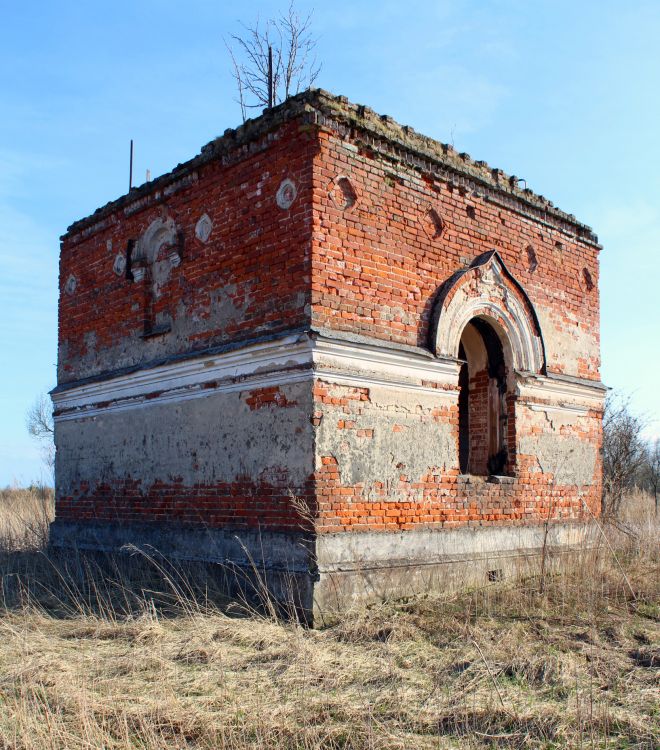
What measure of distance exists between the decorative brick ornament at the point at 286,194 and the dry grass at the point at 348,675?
4.21 metres

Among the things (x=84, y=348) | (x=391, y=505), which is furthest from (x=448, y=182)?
(x=84, y=348)

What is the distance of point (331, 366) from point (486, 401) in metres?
3.25

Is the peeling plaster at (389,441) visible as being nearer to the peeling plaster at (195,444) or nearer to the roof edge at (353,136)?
the peeling plaster at (195,444)

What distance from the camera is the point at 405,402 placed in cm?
884

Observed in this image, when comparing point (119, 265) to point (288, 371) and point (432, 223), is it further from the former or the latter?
point (432, 223)

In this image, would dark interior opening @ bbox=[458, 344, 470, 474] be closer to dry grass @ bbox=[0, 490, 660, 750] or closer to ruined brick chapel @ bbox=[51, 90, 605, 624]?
ruined brick chapel @ bbox=[51, 90, 605, 624]

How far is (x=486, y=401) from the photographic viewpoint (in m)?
10.6

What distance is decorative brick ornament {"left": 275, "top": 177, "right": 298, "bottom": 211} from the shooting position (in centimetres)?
849

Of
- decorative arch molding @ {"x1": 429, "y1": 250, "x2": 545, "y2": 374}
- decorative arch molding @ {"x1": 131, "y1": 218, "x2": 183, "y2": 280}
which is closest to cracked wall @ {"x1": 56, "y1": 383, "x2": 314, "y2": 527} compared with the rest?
decorative arch molding @ {"x1": 131, "y1": 218, "x2": 183, "y2": 280}

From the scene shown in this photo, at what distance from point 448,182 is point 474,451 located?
3517mm

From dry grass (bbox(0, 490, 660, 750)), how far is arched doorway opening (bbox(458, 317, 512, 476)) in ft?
7.03

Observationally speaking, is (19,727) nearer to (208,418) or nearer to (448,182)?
(208,418)

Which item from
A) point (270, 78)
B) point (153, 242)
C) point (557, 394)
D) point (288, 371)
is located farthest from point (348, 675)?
point (270, 78)

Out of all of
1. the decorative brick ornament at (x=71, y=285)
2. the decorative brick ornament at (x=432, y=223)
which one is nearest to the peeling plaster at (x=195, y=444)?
the decorative brick ornament at (x=71, y=285)
